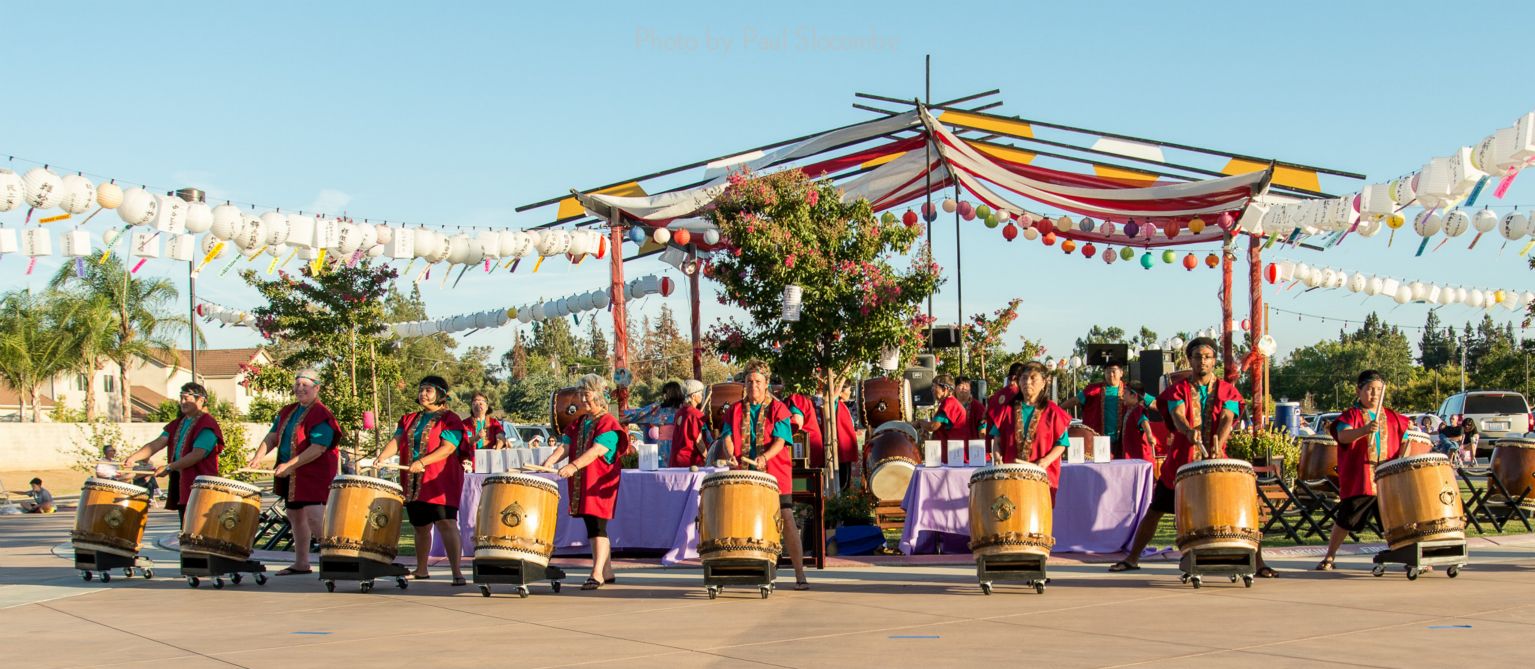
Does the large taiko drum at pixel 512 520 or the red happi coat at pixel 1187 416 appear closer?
the large taiko drum at pixel 512 520

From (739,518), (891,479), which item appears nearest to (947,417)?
(891,479)

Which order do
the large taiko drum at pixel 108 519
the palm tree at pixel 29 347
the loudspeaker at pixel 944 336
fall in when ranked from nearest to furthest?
the large taiko drum at pixel 108 519, the loudspeaker at pixel 944 336, the palm tree at pixel 29 347

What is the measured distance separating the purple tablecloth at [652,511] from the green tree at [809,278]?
20.2ft

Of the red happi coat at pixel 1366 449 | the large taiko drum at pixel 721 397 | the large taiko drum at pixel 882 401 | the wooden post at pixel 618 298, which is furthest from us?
the wooden post at pixel 618 298

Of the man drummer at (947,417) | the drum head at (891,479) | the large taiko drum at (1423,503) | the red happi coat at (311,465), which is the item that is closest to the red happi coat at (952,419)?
the man drummer at (947,417)

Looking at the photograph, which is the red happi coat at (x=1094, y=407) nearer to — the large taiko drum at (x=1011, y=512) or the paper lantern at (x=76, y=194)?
the large taiko drum at (x=1011, y=512)

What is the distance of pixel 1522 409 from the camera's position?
2878cm

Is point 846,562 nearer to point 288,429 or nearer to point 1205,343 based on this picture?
point 1205,343

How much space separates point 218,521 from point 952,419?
265 inches

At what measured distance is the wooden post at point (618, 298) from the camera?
18.3 m

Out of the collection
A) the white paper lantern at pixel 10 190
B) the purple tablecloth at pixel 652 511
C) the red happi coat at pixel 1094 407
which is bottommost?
the purple tablecloth at pixel 652 511

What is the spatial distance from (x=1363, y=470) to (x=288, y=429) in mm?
7363

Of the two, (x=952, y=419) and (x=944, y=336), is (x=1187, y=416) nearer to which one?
(x=952, y=419)

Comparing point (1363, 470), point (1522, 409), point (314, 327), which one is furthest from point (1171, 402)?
point (1522, 409)
